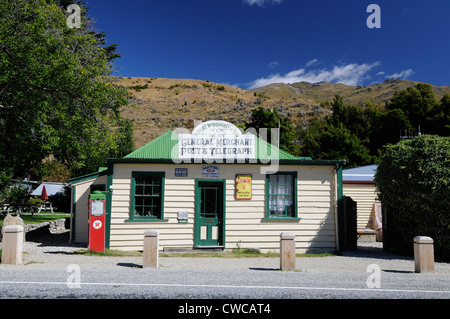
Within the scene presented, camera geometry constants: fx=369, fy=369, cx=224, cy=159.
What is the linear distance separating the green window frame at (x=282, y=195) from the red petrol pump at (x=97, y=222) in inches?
214

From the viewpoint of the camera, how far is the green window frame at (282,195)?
12.7 meters

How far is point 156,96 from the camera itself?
92.2 metres

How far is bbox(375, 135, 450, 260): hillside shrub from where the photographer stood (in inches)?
421

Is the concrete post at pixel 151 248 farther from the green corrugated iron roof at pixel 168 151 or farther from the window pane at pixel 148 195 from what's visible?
the green corrugated iron roof at pixel 168 151

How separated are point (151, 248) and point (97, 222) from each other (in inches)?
130

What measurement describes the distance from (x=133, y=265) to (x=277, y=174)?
5837mm

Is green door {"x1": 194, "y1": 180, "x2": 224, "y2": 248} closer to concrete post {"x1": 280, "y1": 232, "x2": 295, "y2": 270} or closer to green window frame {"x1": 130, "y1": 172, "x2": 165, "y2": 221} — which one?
green window frame {"x1": 130, "y1": 172, "x2": 165, "y2": 221}

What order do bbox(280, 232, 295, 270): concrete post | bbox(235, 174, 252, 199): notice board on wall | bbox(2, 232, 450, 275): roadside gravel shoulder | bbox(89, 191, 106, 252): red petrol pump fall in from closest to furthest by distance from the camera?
bbox(280, 232, 295, 270): concrete post
bbox(2, 232, 450, 275): roadside gravel shoulder
bbox(89, 191, 106, 252): red petrol pump
bbox(235, 174, 252, 199): notice board on wall

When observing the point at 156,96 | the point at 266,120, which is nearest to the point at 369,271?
the point at 266,120

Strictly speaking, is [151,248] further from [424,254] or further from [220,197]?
[424,254]

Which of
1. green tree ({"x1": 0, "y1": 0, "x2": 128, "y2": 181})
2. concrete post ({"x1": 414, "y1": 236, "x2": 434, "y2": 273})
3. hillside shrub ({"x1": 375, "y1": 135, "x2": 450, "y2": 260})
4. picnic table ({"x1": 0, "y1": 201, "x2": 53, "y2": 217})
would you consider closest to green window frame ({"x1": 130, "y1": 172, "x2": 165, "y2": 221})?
green tree ({"x1": 0, "y1": 0, "x2": 128, "y2": 181})

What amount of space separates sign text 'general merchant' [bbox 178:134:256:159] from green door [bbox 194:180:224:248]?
0.94 meters

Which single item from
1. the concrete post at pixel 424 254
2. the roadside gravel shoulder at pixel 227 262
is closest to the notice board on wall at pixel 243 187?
the roadside gravel shoulder at pixel 227 262
